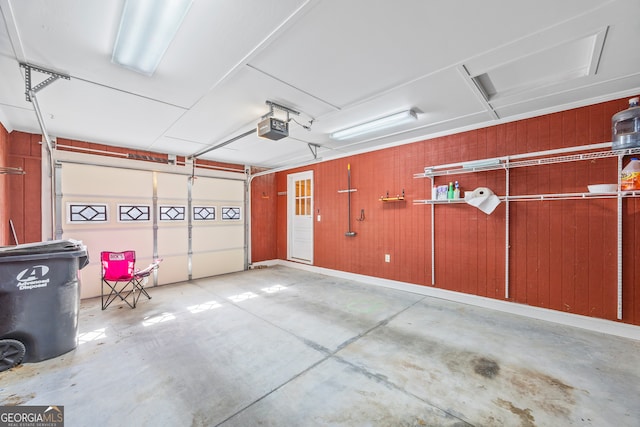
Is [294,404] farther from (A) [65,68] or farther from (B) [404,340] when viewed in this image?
(A) [65,68]

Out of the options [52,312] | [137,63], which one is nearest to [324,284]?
[52,312]

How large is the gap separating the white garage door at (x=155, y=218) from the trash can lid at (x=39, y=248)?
77.9 inches

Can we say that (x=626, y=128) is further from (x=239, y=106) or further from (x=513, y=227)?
(x=239, y=106)

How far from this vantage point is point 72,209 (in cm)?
396

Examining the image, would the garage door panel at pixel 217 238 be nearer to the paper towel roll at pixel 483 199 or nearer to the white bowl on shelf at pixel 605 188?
the paper towel roll at pixel 483 199

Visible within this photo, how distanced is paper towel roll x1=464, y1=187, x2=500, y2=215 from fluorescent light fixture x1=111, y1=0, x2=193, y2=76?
11.6ft

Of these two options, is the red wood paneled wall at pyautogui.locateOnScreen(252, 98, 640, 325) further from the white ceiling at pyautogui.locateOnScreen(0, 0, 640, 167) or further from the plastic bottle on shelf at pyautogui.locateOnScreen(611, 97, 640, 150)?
the white ceiling at pyautogui.locateOnScreen(0, 0, 640, 167)

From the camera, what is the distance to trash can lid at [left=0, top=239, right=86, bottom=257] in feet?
6.95

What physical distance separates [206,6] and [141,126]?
2641 millimetres

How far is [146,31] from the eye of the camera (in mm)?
1680

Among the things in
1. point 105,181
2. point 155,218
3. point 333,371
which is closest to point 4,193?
point 105,181

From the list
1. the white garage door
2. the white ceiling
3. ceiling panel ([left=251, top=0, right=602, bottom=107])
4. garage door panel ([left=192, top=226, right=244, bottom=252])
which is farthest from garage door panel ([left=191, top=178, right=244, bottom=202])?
ceiling panel ([left=251, top=0, right=602, bottom=107])

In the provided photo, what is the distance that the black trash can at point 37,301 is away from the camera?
2.06m

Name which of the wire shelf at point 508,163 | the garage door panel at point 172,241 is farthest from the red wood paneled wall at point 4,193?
the wire shelf at point 508,163
